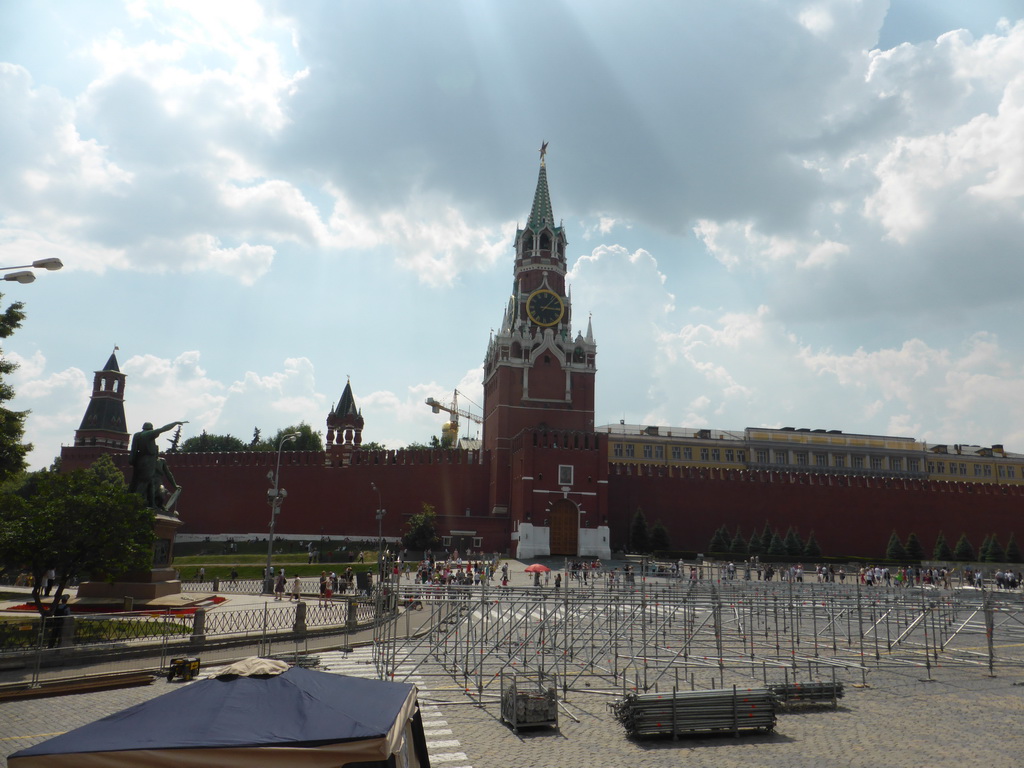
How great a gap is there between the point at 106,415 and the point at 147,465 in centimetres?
4300

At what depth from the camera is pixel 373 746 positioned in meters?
4.75

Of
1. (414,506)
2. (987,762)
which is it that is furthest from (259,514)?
(987,762)

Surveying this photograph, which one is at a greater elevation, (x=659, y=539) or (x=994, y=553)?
(x=659, y=539)

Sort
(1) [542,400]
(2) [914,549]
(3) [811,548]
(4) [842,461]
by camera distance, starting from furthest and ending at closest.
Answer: (4) [842,461]
(1) [542,400]
(2) [914,549]
(3) [811,548]

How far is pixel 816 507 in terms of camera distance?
2189 inches

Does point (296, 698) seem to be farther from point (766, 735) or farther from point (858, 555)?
point (858, 555)

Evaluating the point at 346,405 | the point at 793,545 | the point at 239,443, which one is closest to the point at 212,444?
the point at 239,443

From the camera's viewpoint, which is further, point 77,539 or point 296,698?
point 77,539

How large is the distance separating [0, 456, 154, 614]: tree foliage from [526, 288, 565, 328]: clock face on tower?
44756mm

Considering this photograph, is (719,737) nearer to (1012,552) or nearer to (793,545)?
(793,545)

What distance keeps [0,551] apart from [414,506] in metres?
38.1

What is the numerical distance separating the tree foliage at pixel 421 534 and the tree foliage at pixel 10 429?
2890cm

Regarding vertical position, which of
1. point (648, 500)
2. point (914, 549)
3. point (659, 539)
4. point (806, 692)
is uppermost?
point (648, 500)

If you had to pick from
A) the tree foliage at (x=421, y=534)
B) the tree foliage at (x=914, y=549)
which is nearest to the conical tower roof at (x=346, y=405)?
the tree foliage at (x=421, y=534)
